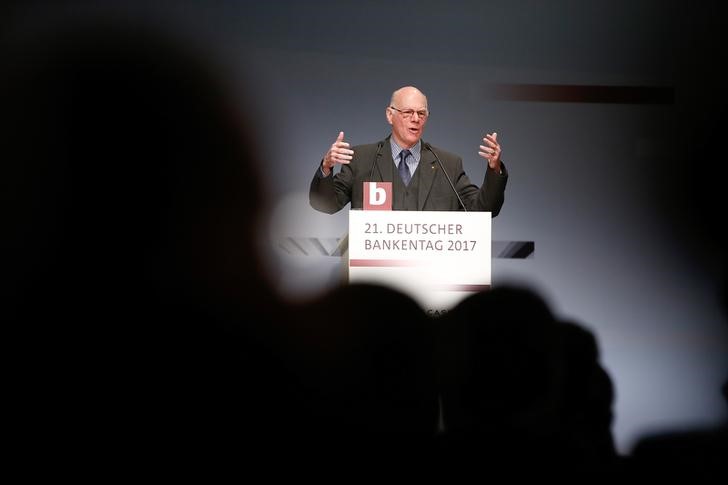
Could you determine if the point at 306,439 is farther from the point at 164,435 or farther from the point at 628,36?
the point at 628,36

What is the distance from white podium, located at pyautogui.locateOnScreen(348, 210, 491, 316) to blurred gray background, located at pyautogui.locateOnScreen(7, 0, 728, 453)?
16.5 inches

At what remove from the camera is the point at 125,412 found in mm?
2846

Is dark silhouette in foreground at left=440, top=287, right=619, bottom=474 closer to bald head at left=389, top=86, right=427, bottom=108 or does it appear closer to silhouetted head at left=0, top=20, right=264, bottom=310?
bald head at left=389, top=86, right=427, bottom=108

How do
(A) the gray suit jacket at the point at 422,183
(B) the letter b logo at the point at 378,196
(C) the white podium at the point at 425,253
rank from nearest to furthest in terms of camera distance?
(C) the white podium at the point at 425,253 < (B) the letter b logo at the point at 378,196 < (A) the gray suit jacket at the point at 422,183

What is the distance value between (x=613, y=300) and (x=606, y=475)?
73 cm

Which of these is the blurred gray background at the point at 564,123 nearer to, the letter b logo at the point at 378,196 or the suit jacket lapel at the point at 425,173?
the suit jacket lapel at the point at 425,173

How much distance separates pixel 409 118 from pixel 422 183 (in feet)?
0.91

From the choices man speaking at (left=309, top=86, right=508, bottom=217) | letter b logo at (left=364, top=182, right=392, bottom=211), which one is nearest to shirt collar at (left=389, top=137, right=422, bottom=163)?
man speaking at (left=309, top=86, right=508, bottom=217)

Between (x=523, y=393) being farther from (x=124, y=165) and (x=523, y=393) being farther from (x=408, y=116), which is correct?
(x=124, y=165)

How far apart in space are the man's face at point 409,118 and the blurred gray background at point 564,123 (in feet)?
0.49

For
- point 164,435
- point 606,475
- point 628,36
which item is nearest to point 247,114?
point 164,435

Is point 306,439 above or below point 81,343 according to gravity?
below

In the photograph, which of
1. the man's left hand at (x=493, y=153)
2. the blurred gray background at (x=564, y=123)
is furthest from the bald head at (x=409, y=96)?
the man's left hand at (x=493, y=153)

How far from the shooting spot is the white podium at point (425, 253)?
255cm
